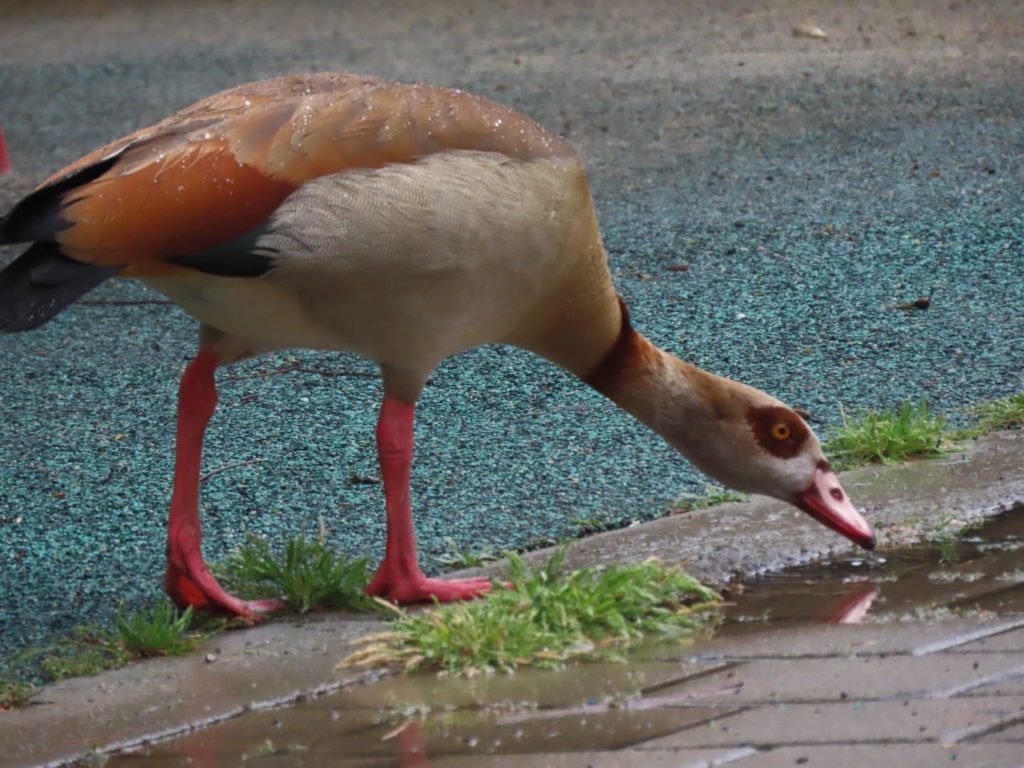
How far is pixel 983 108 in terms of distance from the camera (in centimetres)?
1012

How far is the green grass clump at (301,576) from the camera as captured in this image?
12.5ft

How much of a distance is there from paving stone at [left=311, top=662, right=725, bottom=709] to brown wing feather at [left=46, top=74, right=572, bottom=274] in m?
1.02

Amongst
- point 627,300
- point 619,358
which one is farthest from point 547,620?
point 627,300

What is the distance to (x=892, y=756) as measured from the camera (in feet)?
8.84

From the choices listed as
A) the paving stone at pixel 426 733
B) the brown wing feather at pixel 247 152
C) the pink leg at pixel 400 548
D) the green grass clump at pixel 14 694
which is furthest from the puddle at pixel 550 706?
the brown wing feather at pixel 247 152

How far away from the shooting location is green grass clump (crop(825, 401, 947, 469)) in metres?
4.73

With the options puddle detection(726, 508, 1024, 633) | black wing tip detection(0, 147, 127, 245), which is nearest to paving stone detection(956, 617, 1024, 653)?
puddle detection(726, 508, 1024, 633)

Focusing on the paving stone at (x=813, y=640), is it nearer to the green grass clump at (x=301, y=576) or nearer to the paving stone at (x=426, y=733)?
the paving stone at (x=426, y=733)

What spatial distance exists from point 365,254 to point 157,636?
3.05 feet

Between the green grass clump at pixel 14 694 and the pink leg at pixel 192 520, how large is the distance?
532 millimetres

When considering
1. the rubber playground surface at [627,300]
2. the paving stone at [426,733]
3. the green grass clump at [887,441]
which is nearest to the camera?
the paving stone at [426,733]

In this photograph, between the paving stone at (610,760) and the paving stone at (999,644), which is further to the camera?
the paving stone at (999,644)

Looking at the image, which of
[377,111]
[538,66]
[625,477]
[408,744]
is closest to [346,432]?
[625,477]

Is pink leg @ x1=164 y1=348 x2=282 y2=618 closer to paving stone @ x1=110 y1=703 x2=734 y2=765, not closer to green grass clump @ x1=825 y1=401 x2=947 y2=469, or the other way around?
paving stone @ x1=110 y1=703 x2=734 y2=765
